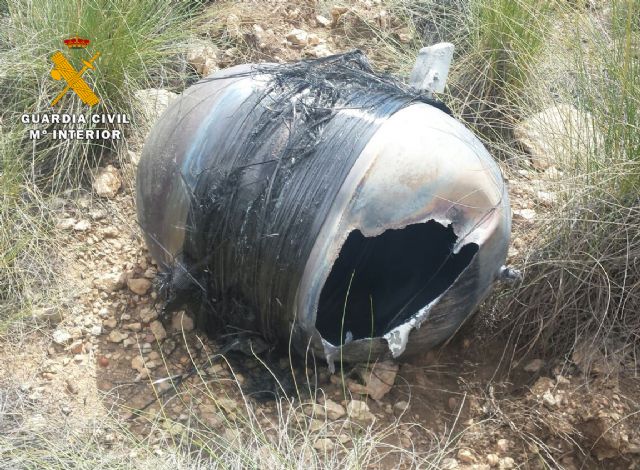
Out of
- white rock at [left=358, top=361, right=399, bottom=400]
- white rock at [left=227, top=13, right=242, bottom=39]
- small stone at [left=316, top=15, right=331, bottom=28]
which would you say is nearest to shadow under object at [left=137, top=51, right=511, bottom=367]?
white rock at [left=358, top=361, right=399, bottom=400]

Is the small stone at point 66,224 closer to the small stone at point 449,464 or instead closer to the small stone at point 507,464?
the small stone at point 449,464

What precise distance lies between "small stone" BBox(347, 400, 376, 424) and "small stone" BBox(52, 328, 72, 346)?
40.8 inches

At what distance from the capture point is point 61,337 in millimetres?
2973

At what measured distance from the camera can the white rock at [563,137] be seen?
2.89 meters

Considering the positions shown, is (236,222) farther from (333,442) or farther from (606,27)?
(606,27)

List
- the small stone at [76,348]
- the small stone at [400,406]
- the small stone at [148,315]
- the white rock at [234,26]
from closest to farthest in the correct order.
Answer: the small stone at [400,406] → the small stone at [76,348] → the small stone at [148,315] → the white rock at [234,26]

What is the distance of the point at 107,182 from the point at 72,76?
49cm

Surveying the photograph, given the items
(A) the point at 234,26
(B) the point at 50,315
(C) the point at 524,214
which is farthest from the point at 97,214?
(C) the point at 524,214

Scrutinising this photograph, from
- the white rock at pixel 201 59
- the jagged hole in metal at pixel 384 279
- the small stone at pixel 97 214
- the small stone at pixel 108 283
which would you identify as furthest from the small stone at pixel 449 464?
the white rock at pixel 201 59

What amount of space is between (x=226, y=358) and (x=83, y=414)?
503 mm

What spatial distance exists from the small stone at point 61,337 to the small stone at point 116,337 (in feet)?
0.46

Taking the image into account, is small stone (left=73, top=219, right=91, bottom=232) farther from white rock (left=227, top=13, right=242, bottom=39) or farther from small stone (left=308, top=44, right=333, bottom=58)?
small stone (left=308, top=44, right=333, bottom=58)

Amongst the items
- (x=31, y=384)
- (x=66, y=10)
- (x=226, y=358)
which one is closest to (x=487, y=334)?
(x=226, y=358)

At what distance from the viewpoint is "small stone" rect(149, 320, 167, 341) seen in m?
3.01
